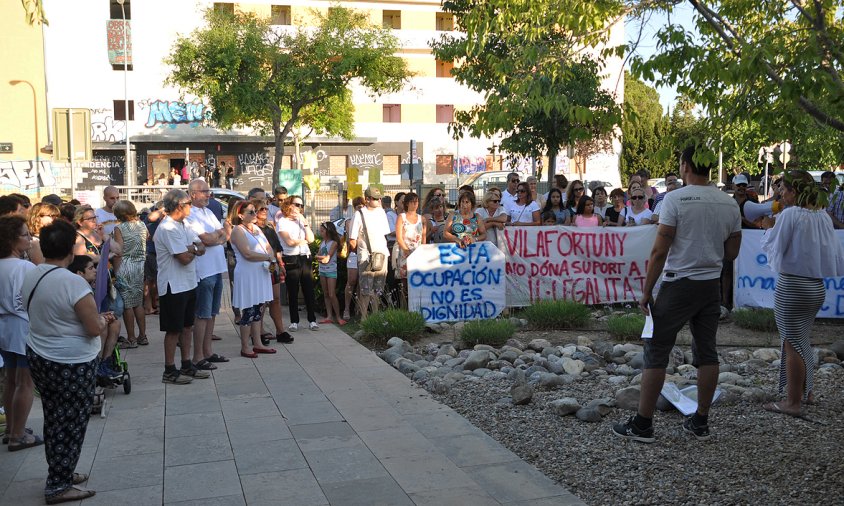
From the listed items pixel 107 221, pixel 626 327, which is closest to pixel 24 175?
pixel 107 221

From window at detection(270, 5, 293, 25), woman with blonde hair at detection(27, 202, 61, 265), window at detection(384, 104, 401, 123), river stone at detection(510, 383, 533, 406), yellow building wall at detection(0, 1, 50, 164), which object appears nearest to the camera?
river stone at detection(510, 383, 533, 406)

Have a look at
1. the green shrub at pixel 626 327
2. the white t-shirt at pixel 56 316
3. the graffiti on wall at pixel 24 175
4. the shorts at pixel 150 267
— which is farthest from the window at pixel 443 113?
the white t-shirt at pixel 56 316

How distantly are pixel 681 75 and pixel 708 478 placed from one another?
2.75 metres

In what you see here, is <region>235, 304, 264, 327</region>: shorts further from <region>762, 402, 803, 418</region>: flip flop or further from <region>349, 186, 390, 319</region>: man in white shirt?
<region>762, 402, 803, 418</region>: flip flop

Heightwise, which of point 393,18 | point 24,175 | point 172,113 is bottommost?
point 24,175

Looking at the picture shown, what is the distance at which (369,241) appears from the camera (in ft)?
38.0

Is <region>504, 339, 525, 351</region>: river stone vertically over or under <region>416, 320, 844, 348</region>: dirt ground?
over

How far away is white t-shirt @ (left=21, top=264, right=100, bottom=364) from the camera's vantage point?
17.3 feet

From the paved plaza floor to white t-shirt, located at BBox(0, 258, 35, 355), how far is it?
849mm

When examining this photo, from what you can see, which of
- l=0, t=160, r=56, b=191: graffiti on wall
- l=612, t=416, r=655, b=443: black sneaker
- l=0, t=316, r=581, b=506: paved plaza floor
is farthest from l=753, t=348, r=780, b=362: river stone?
l=0, t=160, r=56, b=191: graffiti on wall

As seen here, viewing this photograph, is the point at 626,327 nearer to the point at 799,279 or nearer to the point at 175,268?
the point at 799,279

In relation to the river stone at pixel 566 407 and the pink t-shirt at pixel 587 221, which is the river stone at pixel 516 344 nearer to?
the river stone at pixel 566 407

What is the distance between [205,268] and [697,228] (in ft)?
17.2

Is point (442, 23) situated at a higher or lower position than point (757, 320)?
higher
